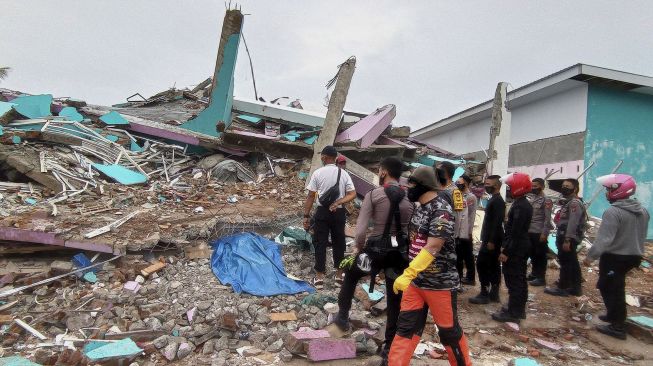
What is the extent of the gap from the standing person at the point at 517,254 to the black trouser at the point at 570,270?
149cm

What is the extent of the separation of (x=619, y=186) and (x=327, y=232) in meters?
3.27

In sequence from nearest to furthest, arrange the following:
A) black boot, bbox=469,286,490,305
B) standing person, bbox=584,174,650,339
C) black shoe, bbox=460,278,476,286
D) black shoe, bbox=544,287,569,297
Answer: standing person, bbox=584,174,650,339
black boot, bbox=469,286,490,305
black shoe, bbox=544,287,569,297
black shoe, bbox=460,278,476,286

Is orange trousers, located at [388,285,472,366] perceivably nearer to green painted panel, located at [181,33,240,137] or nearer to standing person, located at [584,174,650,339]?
standing person, located at [584,174,650,339]

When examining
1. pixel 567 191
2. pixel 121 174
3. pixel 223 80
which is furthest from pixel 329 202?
pixel 223 80

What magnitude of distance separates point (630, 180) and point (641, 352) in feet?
5.84

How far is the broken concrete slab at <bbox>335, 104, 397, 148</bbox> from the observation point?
8852 millimetres

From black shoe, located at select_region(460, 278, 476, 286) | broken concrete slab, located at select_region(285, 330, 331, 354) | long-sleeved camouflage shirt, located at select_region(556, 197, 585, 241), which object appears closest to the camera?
broken concrete slab, located at select_region(285, 330, 331, 354)

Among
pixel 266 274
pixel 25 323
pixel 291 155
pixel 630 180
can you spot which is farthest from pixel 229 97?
pixel 630 180

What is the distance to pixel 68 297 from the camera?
4465 mm

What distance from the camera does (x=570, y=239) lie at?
5.55 metres

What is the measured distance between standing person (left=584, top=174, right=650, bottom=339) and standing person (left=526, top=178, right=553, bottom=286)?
131cm

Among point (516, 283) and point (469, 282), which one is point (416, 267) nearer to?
point (516, 283)

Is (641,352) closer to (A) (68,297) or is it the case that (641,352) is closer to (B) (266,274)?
(B) (266,274)

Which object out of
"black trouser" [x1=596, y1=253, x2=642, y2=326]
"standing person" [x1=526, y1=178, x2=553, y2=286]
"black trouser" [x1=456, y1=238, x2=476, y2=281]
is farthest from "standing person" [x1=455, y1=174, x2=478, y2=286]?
"black trouser" [x1=596, y1=253, x2=642, y2=326]
